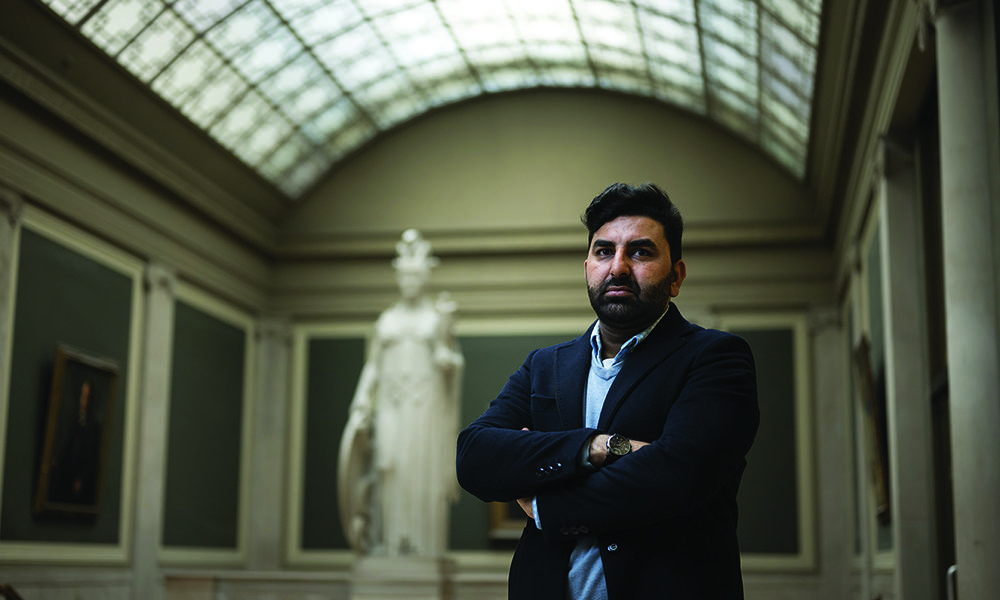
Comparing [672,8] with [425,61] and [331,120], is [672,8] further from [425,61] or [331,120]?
[331,120]

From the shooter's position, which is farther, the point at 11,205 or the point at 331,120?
the point at 331,120

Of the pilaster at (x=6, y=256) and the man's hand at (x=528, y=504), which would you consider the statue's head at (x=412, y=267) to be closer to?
the pilaster at (x=6, y=256)

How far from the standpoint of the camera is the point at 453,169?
20938 millimetres

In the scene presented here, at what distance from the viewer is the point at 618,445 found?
302cm

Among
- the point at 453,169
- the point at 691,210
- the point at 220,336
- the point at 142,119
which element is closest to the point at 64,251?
the point at 142,119

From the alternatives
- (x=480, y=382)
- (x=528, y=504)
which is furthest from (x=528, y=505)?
(x=480, y=382)

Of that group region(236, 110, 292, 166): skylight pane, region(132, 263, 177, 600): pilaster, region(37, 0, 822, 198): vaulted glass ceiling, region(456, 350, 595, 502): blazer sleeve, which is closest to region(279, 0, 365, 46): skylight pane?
region(37, 0, 822, 198): vaulted glass ceiling

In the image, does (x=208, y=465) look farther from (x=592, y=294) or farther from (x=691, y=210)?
(x=592, y=294)

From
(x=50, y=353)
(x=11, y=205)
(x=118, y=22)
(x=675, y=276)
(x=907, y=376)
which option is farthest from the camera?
(x=118, y=22)

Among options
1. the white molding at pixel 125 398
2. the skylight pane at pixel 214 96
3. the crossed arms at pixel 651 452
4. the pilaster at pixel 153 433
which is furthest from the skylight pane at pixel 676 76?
the crossed arms at pixel 651 452

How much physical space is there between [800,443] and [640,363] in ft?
55.7

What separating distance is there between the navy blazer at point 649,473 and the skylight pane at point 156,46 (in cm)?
1361

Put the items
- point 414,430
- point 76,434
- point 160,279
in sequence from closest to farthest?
point 414,430 → point 76,434 → point 160,279

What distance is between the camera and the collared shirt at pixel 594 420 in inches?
115
